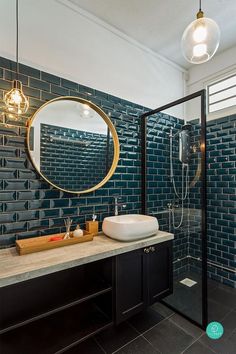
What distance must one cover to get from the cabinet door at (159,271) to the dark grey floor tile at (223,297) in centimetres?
77

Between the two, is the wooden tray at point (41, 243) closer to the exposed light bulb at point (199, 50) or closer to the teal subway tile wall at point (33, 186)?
the teal subway tile wall at point (33, 186)

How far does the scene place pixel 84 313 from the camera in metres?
1.61

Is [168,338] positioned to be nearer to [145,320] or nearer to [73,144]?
[145,320]

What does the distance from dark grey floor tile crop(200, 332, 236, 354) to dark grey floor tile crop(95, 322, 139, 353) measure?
0.58 m

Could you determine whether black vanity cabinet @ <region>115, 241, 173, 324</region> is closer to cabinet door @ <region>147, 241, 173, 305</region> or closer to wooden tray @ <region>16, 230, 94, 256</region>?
cabinet door @ <region>147, 241, 173, 305</region>

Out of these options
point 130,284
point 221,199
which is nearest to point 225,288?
point 221,199

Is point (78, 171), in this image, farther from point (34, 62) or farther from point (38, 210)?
point (34, 62)

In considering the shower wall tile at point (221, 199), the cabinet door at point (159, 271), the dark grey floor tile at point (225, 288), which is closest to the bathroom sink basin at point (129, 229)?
the cabinet door at point (159, 271)

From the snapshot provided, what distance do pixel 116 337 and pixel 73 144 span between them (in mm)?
1747

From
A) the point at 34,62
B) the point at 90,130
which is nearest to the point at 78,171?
the point at 90,130

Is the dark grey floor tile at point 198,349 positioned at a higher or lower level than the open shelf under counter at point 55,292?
lower

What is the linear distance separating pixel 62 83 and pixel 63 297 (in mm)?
1856

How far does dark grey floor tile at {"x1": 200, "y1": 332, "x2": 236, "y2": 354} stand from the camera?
1.52 metres

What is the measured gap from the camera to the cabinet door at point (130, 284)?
60.1 inches
